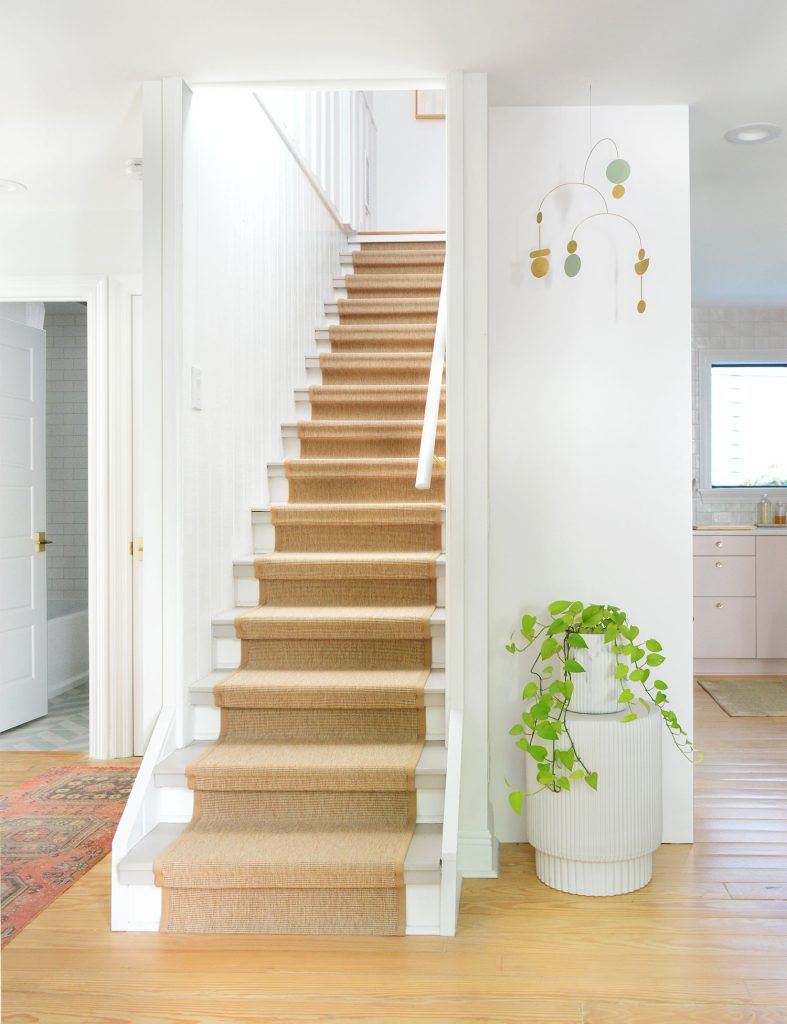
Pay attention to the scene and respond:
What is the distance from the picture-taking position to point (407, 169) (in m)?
7.27

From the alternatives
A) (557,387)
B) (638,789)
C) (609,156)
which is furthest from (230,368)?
(638,789)

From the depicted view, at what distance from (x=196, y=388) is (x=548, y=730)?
5.08ft

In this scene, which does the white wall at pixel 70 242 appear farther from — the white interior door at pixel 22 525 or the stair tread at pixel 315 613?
the stair tread at pixel 315 613

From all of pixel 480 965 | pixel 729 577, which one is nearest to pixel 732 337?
pixel 729 577

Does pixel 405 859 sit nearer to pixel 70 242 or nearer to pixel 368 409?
pixel 368 409

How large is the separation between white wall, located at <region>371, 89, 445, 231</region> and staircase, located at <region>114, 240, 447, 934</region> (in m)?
3.17

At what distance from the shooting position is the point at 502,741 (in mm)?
3062

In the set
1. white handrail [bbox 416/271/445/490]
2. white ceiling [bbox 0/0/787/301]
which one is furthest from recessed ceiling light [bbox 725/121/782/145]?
white handrail [bbox 416/271/445/490]

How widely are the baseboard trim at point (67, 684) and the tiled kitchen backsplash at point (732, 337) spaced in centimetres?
428

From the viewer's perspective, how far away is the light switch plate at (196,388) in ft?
9.85

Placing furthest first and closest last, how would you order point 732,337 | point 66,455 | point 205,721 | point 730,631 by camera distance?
point 732,337
point 66,455
point 730,631
point 205,721

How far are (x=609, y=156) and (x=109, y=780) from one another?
A: 3025mm

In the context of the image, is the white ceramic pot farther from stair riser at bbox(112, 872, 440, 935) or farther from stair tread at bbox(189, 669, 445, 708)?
stair riser at bbox(112, 872, 440, 935)

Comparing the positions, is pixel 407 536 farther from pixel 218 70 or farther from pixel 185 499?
pixel 218 70
